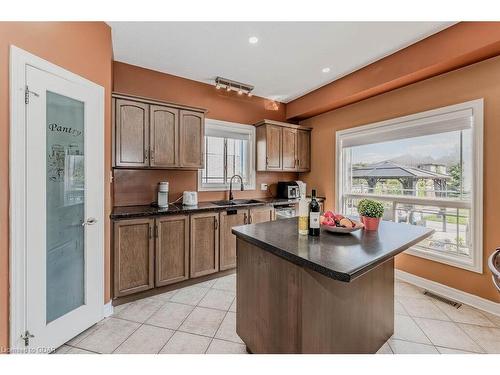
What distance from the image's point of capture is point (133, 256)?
96.0 inches

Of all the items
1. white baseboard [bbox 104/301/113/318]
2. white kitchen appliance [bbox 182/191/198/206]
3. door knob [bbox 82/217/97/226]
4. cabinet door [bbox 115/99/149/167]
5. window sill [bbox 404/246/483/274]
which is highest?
cabinet door [bbox 115/99/149/167]

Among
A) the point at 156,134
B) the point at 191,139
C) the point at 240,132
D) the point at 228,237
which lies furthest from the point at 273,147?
the point at 156,134

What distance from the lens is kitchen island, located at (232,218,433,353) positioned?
118 centimetres

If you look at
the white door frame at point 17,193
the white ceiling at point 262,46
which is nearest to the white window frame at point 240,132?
the white ceiling at point 262,46

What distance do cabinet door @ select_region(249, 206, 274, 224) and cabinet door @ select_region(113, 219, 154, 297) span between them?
4.65 ft

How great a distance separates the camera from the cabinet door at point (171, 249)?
8.45ft

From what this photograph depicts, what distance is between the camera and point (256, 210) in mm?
3361

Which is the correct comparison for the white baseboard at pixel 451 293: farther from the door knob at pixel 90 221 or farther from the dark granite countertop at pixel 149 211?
the door knob at pixel 90 221

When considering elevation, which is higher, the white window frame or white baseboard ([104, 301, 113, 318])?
the white window frame

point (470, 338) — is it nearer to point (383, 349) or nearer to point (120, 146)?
point (383, 349)

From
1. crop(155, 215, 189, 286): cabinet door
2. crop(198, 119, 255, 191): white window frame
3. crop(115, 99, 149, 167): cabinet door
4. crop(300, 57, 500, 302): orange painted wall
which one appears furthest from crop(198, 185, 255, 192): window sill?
crop(300, 57, 500, 302): orange painted wall

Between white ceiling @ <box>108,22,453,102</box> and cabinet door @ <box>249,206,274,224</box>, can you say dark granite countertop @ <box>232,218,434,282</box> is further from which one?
white ceiling @ <box>108,22,453,102</box>
